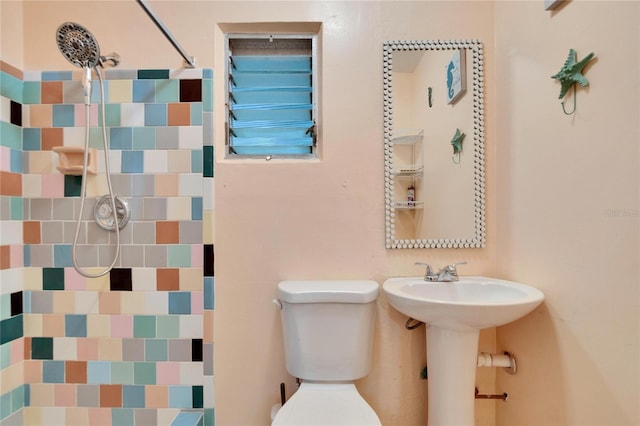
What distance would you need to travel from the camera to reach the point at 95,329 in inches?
52.6

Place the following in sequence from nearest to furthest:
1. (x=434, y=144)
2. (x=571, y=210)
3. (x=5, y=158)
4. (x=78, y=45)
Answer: (x=571, y=210) → (x=78, y=45) → (x=5, y=158) → (x=434, y=144)

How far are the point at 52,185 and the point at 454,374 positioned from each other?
1784 millimetres

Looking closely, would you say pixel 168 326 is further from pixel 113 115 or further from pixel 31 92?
pixel 31 92

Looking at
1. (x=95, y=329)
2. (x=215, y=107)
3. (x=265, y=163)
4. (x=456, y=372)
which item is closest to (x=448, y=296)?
(x=456, y=372)

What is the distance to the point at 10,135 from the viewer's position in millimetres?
1271

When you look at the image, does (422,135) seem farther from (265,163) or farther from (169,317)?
(169,317)

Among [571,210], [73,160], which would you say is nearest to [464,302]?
[571,210]

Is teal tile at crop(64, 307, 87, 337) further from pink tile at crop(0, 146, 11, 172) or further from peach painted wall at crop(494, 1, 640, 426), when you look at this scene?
peach painted wall at crop(494, 1, 640, 426)

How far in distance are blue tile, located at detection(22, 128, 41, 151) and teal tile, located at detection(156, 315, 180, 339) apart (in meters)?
0.88

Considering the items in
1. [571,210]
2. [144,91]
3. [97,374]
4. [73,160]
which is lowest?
[97,374]

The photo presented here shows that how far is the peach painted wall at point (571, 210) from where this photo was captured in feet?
2.72

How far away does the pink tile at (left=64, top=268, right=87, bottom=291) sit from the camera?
1.34 m

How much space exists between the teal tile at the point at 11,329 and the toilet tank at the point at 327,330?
1104 mm

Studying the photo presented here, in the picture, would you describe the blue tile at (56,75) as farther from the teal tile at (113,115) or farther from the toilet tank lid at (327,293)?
the toilet tank lid at (327,293)
